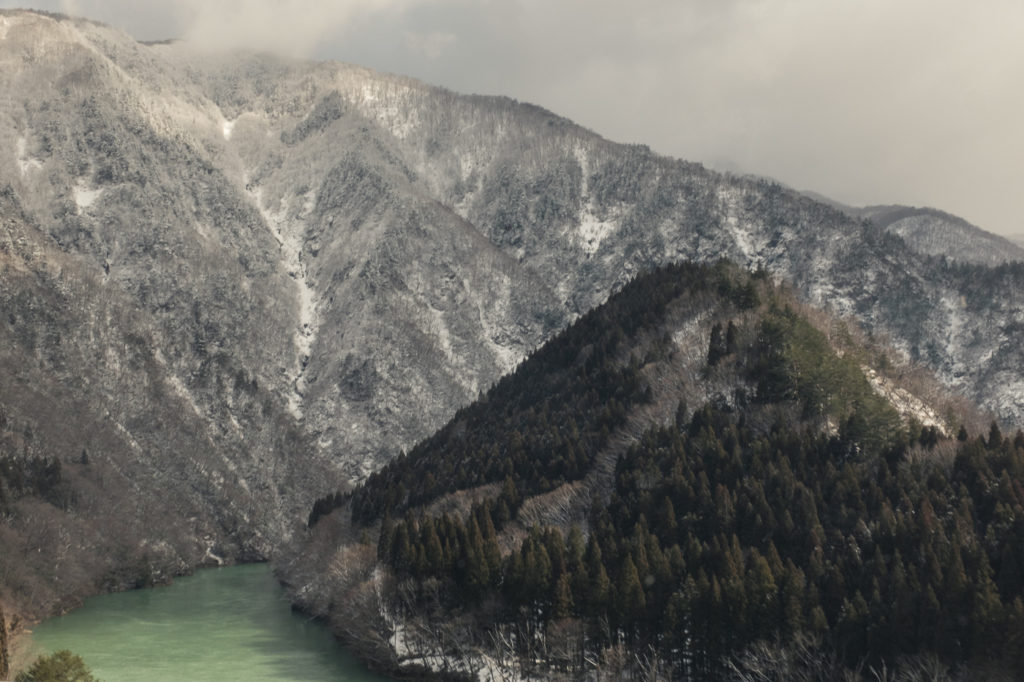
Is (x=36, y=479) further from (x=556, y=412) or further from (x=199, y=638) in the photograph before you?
(x=556, y=412)

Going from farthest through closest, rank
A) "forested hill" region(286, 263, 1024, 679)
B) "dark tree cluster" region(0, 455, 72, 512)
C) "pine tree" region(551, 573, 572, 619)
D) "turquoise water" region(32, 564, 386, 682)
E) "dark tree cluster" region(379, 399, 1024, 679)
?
"dark tree cluster" region(0, 455, 72, 512)
"turquoise water" region(32, 564, 386, 682)
"pine tree" region(551, 573, 572, 619)
"forested hill" region(286, 263, 1024, 679)
"dark tree cluster" region(379, 399, 1024, 679)

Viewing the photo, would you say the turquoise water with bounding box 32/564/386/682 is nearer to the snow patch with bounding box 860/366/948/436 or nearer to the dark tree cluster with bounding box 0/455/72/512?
the dark tree cluster with bounding box 0/455/72/512

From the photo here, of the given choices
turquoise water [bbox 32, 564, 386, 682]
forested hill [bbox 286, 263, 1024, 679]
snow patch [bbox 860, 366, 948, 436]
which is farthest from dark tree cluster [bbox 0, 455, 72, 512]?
snow patch [bbox 860, 366, 948, 436]

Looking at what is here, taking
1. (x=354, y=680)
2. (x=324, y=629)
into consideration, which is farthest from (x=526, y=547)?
(x=324, y=629)

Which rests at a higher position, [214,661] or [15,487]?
[15,487]

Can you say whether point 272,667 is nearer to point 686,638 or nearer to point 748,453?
point 686,638

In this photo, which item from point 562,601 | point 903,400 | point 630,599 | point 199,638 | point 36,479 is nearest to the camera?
point 630,599

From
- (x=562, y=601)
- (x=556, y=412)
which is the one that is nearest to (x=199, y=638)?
(x=556, y=412)
